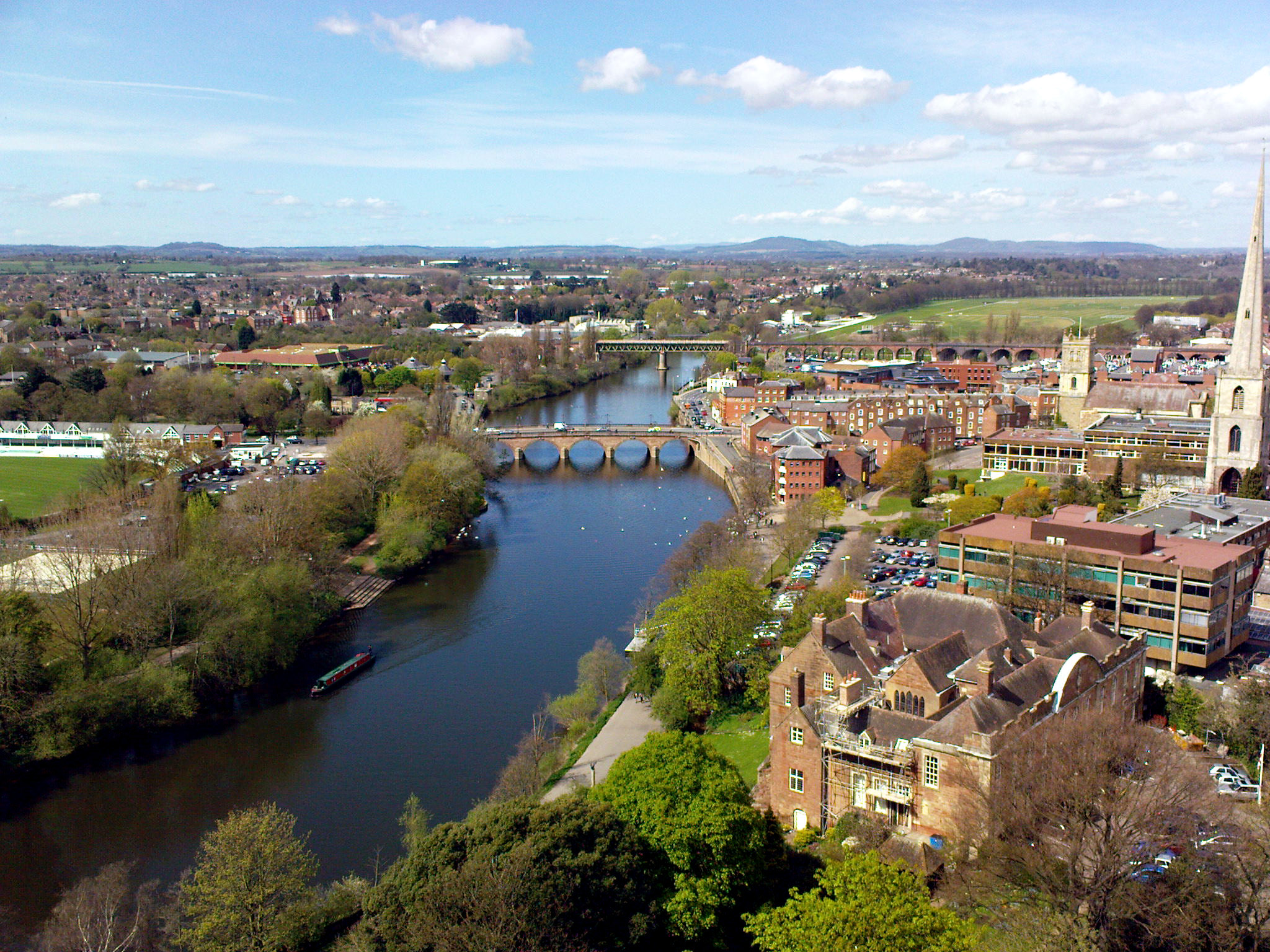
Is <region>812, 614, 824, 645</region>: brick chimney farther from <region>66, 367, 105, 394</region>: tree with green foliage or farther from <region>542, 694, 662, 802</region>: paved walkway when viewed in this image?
<region>66, 367, 105, 394</region>: tree with green foliage

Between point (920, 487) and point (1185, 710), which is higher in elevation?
point (920, 487)

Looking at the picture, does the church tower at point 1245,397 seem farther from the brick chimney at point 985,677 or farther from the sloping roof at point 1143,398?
the brick chimney at point 985,677

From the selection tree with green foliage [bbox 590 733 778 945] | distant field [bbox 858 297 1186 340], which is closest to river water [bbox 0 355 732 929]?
tree with green foliage [bbox 590 733 778 945]

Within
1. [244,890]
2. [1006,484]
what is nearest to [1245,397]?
[1006,484]

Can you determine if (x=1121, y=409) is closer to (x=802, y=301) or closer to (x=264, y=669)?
(x=264, y=669)

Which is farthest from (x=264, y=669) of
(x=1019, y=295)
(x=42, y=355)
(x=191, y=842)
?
(x=1019, y=295)

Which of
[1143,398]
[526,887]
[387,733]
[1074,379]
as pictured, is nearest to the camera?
[526,887]

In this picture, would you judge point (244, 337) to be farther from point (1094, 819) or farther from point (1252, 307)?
point (1094, 819)
